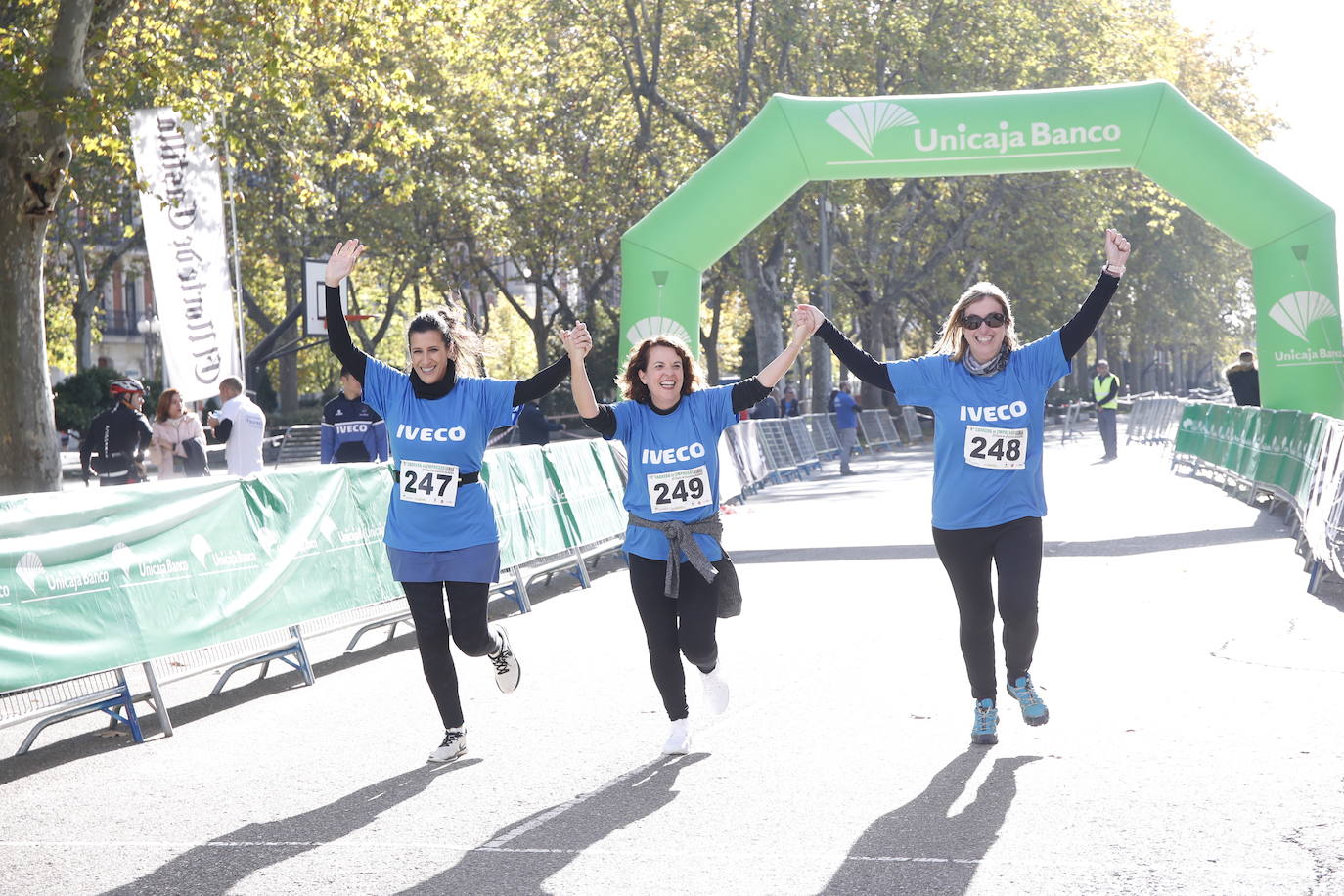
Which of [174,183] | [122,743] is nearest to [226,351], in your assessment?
[174,183]

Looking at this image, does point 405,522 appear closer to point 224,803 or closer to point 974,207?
point 224,803

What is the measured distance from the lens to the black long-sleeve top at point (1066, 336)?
648 centimetres

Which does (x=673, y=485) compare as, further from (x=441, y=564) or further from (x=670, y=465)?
(x=441, y=564)

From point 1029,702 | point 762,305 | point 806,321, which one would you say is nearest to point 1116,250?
point 806,321

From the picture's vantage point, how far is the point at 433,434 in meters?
6.53

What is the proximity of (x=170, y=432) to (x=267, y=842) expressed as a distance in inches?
417

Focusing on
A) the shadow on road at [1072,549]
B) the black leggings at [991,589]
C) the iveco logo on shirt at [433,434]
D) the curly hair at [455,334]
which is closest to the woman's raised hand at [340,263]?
the curly hair at [455,334]

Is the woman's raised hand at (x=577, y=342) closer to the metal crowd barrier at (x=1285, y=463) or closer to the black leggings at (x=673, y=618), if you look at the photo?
Result: the black leggings at (x=673, y=618)

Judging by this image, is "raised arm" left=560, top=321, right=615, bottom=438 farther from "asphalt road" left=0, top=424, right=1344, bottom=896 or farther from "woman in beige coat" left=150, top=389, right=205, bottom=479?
"woman in beige coat" left=150, top=389, right=205, bottom=479

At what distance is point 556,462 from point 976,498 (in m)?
7.25

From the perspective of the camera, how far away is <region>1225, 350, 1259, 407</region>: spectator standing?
21.7 meters

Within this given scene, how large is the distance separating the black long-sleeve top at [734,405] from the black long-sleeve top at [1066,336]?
33 cm

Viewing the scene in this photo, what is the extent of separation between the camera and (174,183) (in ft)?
63.0

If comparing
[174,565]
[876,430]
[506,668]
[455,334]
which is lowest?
[506,668]
